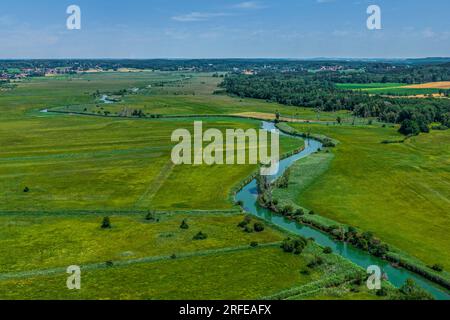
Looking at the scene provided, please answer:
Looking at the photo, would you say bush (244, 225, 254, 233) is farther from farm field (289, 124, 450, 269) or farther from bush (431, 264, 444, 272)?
bush (431, 264, 444, 272)

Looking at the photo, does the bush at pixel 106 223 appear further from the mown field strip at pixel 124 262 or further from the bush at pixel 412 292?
→ the bush at pixel 412 292

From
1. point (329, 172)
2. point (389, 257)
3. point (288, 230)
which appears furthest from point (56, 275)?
point (329, 172)

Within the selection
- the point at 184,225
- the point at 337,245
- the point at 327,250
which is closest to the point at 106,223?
the point at 184,225

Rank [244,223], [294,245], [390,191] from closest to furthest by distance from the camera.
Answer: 1. [294,245]
2. [244,223]
3. [390,191]

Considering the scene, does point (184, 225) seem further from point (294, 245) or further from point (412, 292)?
point (412, 292)

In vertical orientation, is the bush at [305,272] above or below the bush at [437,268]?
below

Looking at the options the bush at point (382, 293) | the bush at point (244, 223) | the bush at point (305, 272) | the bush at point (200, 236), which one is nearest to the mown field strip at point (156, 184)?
the bush at point (200, 236)

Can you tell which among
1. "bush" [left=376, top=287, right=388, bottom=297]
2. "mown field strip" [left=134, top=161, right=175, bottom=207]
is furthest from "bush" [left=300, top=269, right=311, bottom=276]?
Result: "mown field strip" [left=134, top=161, right=175, bottom=207]
